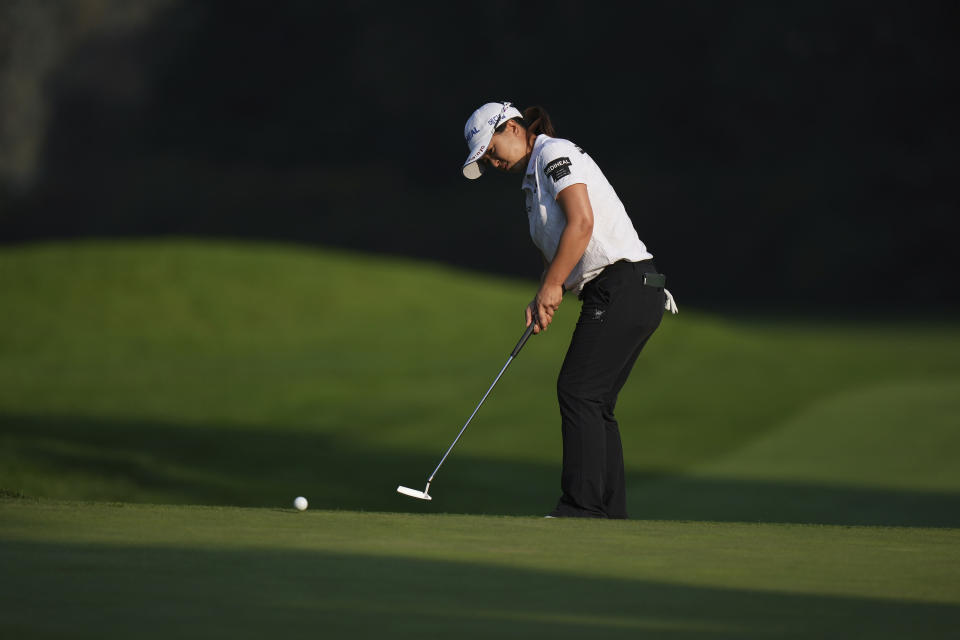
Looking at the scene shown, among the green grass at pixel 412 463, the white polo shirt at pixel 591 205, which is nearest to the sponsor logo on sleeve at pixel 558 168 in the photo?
the white polo shirt at pixel 591 205

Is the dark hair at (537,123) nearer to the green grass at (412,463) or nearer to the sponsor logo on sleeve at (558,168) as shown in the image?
the sponsor logo on sleeve at (558,168)

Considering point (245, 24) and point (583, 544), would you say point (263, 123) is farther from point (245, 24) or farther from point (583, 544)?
point (583, 544)

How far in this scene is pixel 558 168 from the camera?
564 cm

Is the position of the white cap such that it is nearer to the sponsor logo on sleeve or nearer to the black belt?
the sponsor logo on sleeve

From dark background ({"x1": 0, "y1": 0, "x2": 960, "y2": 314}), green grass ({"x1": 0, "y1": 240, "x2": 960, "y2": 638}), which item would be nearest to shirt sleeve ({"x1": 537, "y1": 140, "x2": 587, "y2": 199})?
green grass ({"x1": 0, "y1": 240, "x2": 960, "y2": 638})

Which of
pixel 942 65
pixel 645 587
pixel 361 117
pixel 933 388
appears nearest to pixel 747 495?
pixel 933 388

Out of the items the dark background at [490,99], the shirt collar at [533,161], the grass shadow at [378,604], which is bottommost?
the grass shadow at [378,604]

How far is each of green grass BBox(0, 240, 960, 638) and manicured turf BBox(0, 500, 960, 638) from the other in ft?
0.05

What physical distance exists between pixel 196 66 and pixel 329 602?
50.1 metres

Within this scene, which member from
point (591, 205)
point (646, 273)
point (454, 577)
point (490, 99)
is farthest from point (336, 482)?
point (490, 99)

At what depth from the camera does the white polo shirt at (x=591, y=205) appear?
5.66 metres

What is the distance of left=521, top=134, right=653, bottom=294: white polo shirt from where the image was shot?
18.6 feet

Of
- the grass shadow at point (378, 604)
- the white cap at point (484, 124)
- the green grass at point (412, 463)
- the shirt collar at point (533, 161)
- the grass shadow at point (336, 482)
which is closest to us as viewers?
the grass shadow at point (378, 604)

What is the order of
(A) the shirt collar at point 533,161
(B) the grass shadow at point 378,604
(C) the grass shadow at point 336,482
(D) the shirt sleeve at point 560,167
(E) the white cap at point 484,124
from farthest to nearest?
(C) the grass shadow at point 336,482 < (E) the white cap at point 484,124 < (A) the shirt collar at point 533,161 < (D) the shirt sleeve at point 560,167 < (B) the grass shadow at point 378,604
